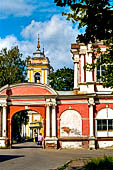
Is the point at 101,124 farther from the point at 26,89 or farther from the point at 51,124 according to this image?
the point at 26,89

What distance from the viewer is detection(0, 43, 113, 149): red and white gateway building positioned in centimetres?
A: 2909

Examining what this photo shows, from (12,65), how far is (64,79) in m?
8.59

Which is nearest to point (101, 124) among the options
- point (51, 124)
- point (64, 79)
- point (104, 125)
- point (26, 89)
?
point (104, 125)

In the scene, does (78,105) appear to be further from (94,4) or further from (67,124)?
(94,4)

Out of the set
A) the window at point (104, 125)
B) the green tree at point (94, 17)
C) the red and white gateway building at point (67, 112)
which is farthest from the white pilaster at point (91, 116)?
the green tree at point (94, 17)

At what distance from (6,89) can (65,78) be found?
22.2 metres

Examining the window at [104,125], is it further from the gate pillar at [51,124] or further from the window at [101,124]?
the gate pillar at [51,124]

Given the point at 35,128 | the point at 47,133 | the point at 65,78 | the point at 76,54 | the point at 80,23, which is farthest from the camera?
the point at 35,128

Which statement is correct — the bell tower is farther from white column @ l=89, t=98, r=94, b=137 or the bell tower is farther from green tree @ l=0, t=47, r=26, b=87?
white column @ l=89, t=98, r=94, b=137

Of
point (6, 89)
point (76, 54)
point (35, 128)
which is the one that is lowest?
point (35, 128)

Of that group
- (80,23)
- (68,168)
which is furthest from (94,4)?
(68,168)

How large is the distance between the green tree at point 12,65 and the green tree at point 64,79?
20.9ft

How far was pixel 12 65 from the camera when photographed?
46.1 m

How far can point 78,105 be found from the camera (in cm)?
2958
